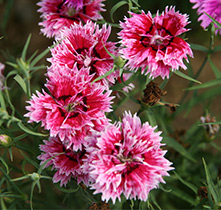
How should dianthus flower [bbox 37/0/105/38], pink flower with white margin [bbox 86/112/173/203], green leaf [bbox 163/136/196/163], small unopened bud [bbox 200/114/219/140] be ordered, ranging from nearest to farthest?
1. pink flower with white margin [bbox 86/112/173/203]
2. dianthus flower [bbox 37/0/105/38]
3. green leaf [bbox 163/136/196/163]
4. small unopened bud [bbox 200/114/219/140]

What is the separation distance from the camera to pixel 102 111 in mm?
1089

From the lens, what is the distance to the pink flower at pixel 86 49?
115cm

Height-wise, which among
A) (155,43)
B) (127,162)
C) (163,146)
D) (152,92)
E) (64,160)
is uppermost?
(155,43)

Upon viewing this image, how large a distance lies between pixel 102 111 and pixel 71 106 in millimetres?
117

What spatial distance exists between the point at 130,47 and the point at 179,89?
70.3 inches

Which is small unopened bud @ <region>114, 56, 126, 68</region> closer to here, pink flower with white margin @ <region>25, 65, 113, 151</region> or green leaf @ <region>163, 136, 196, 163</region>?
pink flower with white margin @ <region>25, 65, 113, 151</region>

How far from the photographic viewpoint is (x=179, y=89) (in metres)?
2.81

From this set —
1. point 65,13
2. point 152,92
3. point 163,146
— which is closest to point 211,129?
point 163,146

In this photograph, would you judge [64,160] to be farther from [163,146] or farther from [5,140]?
[163,146]

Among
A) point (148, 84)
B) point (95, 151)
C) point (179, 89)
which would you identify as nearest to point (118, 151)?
point (95, 151)

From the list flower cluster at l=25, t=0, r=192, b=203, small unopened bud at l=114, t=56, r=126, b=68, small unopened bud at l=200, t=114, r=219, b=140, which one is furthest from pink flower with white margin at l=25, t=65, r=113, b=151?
small unopened bud at l=200, t=114, r=219, b=140

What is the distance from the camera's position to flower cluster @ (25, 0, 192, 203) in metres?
1.01

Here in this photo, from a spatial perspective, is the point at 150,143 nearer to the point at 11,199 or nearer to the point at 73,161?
the point at 73,161

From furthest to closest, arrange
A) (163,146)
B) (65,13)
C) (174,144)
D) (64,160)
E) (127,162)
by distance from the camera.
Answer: (163,146) → (174,144) → (65,13) → (64,160) → (127,162)
